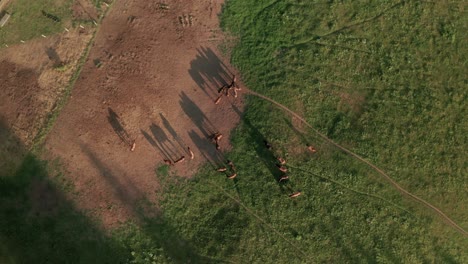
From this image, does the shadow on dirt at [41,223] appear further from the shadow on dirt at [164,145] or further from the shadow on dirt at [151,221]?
the shadow on dirt at [164,145]

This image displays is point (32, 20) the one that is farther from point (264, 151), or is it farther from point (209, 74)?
point (264, 151)

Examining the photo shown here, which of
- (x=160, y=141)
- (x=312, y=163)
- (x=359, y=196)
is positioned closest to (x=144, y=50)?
(x=160, y=141)

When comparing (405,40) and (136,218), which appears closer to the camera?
(136,218)

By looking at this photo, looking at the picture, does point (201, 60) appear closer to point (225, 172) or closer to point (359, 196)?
point (225, 172)

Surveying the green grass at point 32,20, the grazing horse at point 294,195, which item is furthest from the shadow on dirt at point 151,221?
the green grass at point 32,20

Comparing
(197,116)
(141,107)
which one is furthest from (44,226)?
(197,116)

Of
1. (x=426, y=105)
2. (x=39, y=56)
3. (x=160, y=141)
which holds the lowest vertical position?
(x=426, y=105)
